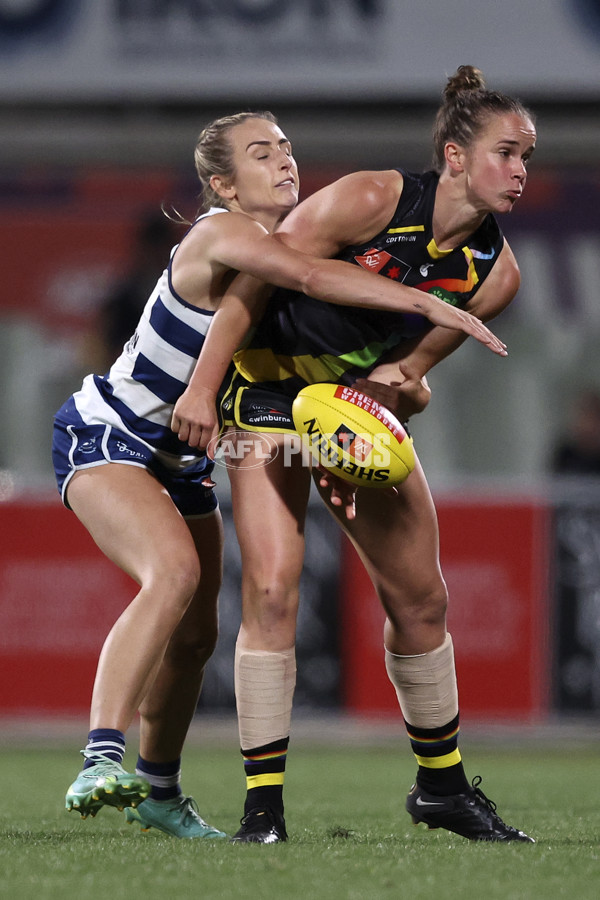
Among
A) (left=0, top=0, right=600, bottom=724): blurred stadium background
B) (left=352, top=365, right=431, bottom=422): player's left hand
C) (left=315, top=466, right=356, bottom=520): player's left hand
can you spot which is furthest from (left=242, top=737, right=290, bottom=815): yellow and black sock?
(left=0, top=0, right=600, bottom=724): blurred stadium background

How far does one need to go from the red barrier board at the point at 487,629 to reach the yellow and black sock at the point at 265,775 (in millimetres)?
3341

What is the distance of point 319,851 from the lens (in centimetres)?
319

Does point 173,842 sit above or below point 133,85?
below

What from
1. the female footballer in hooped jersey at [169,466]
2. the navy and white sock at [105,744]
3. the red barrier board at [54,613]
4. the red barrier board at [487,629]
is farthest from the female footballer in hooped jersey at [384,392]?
the red barrier board at [54,613]

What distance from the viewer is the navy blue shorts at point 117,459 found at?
139 inches

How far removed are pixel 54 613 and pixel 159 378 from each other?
345cm

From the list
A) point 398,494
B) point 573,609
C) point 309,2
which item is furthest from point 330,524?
point 309,2

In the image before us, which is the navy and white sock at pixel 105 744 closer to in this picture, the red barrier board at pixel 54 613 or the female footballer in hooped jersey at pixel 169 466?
the female footballer in hooped jersey at pixel 169 466

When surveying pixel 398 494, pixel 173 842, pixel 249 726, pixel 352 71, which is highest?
pixel 352 71

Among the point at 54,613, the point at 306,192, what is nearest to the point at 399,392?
the point at 54,613

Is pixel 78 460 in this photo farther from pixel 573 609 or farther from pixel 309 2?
pixel 309 2

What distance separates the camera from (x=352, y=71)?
9094mm

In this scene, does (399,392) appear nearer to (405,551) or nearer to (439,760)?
(405,551)

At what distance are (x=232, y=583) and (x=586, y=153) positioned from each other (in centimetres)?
457
